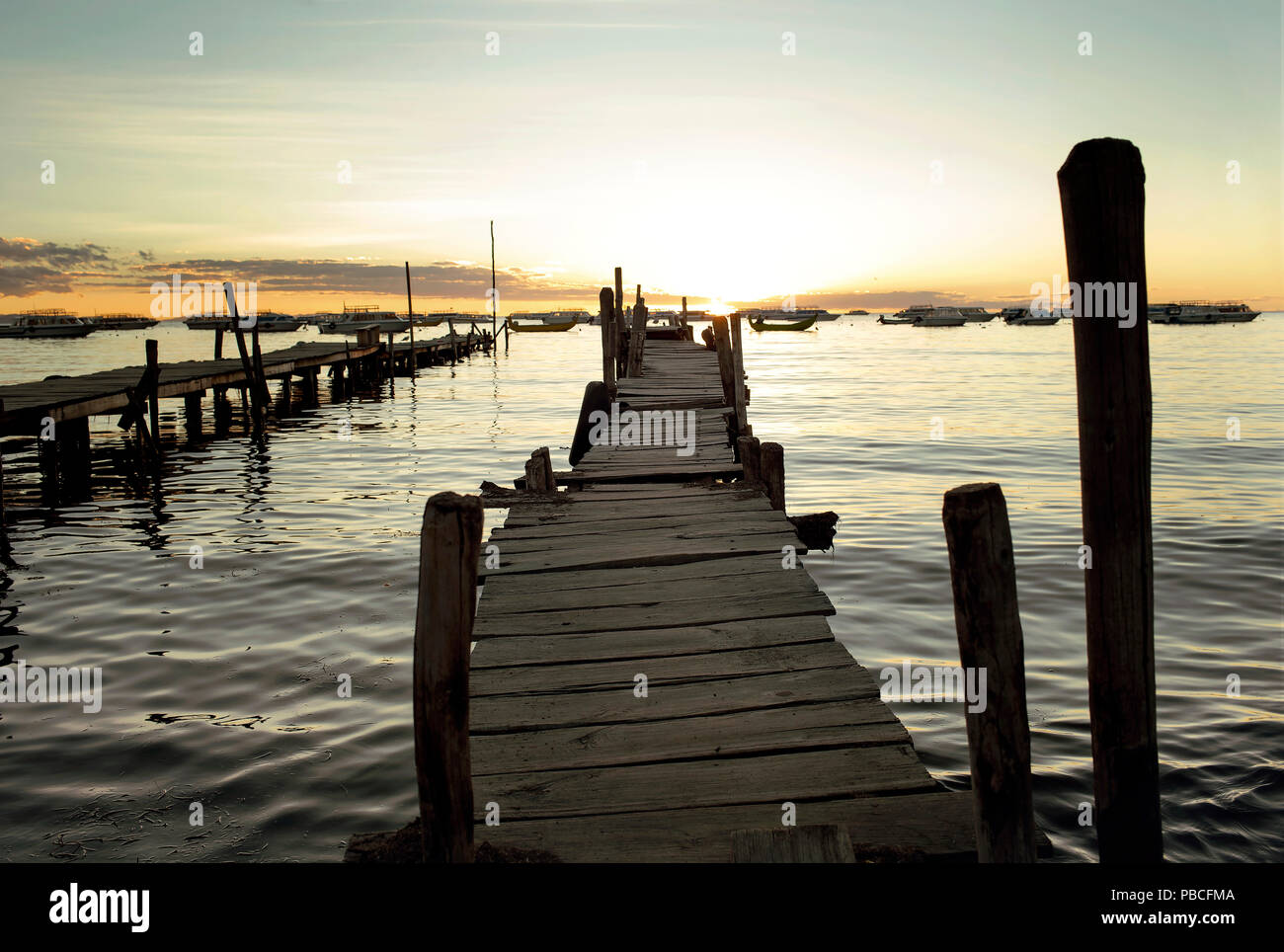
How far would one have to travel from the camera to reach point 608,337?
56.5 ft

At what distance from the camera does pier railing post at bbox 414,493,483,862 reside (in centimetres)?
275

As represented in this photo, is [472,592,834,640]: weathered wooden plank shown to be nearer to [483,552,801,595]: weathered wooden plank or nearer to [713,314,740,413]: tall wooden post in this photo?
[483,552,801,595]: weathered wooden plank

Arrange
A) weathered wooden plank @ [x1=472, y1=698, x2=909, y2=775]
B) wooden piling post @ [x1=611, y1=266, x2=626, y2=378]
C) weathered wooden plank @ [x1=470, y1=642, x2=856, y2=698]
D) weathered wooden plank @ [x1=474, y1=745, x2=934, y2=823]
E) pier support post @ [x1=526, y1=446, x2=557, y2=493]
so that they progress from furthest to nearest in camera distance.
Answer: wooden piling post @ [x1=611, y1=266, x2=626, y2=378] → pier support post @ [x1=526, y1=446, x2=557, y2=493] → weathered wooden plank @ [x1=470, y1=642, x2=856, y2=698] → weathered wooden plank @ [x1=472, y1=698, x2=909, y2=775] → weathered wooden plank @ [x1=474, y1=745, x2=934, y2=823]

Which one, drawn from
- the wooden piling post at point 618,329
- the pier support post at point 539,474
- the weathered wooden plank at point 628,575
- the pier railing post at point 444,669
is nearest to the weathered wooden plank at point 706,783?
the pier railing post at point 444,669

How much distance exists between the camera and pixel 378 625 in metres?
8.57

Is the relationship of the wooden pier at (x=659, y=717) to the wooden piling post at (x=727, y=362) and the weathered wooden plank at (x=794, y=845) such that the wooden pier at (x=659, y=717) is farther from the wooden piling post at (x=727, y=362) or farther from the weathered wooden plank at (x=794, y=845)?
the wooden piling post at (x=727, y=362)

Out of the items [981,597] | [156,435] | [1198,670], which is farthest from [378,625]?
[156,435]

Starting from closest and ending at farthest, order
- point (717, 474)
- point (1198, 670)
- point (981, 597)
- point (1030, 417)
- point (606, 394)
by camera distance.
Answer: point (981, 597), point (1198, 670), point (717, 474), point (606, 394), point (1030, 417)

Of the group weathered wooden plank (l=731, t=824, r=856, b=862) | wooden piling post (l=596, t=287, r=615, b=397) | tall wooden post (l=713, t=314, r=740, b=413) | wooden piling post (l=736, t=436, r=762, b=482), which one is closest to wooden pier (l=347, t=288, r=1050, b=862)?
weathered wooden plank (l=731, t=824, r=856, b=862)

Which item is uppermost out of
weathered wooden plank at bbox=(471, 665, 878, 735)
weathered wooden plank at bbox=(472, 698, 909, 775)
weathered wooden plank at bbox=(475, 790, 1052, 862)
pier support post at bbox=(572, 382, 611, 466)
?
pier support post at bbox=(572, 382, 611, 466)

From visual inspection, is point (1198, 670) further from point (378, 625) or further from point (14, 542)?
point (14, 542)

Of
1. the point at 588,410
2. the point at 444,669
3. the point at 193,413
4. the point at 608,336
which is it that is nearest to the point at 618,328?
the point at 608,336
